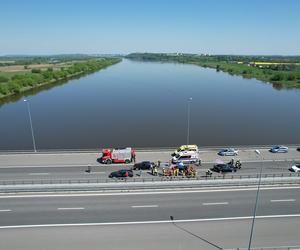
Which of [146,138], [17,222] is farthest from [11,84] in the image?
[17,222]

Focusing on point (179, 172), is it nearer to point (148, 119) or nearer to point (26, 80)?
point (148, 119)

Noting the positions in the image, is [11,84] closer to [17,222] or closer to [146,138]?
[146,138]

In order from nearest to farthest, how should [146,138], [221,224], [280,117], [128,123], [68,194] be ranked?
[221,224] → [68,194] → [146,138] → [128,123] → [280,117]

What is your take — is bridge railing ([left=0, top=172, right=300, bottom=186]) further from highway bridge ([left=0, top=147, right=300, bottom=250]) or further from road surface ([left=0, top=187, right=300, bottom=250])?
road surface ([left=0, top=187, right=300, bottom=250])

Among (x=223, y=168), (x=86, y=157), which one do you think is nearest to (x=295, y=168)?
(x=223, y=168)

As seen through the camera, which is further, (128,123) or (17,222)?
(128,123)

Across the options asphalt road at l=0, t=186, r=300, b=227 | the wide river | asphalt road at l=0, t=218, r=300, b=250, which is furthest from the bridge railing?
the wide river
